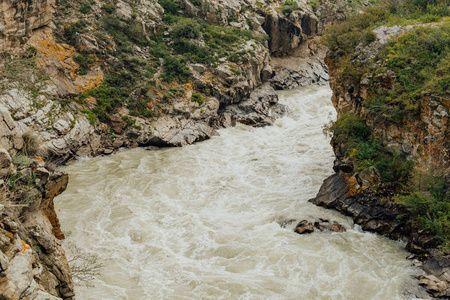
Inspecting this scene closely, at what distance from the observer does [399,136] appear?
467 inches

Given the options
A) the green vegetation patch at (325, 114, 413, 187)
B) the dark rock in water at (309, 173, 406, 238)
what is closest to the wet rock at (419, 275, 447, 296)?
the dark rock in water at (309, 173, 406, 238)

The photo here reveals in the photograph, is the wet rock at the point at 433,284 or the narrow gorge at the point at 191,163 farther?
the narrow gorge at the point at 191,163

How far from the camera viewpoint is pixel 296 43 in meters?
Answer: 37.1

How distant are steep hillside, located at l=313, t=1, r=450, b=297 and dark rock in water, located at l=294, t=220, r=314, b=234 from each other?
1700 mm

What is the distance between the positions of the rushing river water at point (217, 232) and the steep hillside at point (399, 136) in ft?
2.86

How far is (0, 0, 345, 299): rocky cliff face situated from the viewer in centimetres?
743

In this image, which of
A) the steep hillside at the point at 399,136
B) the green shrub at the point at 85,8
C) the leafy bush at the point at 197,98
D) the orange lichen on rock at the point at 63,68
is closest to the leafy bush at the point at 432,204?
the steep hillside at the point at 399,136

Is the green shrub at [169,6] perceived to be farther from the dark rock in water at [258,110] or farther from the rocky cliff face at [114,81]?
the dark rock in water at [258,110]

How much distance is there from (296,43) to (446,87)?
94.0 ft

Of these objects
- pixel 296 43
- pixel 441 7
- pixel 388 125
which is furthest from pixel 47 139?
pixel 296 43

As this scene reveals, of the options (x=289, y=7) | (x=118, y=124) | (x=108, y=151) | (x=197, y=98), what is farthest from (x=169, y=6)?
(x=108, y=151)

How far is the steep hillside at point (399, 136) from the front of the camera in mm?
9977

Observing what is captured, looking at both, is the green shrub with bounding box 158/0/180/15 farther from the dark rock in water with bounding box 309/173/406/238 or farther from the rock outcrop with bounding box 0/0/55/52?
the dark rock in water with bounding box 309/173/406/238

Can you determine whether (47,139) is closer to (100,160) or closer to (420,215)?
(100,160)
